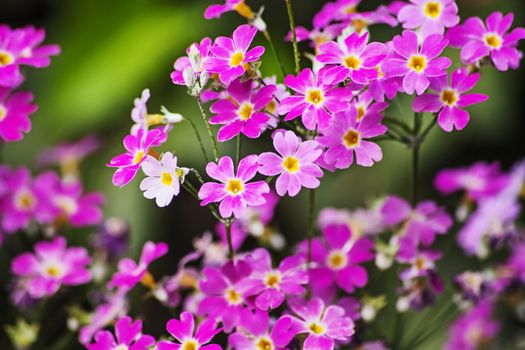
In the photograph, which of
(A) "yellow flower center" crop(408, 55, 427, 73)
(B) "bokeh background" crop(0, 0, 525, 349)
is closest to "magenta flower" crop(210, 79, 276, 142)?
(A) "yellow flower center" crop(408, 55, 427, 73)

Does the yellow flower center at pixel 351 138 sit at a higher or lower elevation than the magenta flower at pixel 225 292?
higher

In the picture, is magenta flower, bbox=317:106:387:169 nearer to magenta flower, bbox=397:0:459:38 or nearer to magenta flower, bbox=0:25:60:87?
magenta flower, bbox=397:0:459:38

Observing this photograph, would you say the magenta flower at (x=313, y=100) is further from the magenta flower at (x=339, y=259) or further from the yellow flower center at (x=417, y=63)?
the magenta flower at (x=339, y=259)

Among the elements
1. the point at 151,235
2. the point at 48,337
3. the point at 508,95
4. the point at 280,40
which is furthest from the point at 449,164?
the point at 48,337

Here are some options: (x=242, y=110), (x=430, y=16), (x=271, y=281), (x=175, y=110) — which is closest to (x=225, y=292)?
(x=271, y=281)

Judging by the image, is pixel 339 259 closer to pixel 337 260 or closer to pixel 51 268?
pixel 337 260

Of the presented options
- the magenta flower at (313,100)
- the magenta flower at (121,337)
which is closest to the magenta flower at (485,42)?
the magenta flower at (313,100)

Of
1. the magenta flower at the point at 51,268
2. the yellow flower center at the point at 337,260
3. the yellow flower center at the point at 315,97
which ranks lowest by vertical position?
the yellow flower center at the point at 337,260

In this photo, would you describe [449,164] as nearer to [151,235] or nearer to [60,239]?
[151,235]
